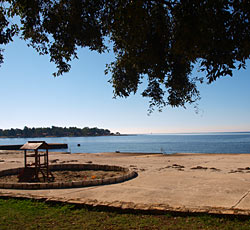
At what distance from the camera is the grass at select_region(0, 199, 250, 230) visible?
589 centimetres

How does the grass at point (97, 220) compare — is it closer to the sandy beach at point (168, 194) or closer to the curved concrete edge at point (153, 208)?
the curved concrete edge at point (153, 208)

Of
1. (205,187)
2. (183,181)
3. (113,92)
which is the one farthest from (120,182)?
(113,92)

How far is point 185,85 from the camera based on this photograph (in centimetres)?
826

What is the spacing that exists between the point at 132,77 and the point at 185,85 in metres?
1.57

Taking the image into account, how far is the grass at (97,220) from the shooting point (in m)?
5.89

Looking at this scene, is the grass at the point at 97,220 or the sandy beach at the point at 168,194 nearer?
the grass at the point at 97,220

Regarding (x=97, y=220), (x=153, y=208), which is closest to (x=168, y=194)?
(x=153, y=208)

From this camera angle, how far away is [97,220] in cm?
639

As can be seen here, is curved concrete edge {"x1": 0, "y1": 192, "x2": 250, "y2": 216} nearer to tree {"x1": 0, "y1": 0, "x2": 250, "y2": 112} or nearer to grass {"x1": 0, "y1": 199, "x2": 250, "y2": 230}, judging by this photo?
grass {"x1": 0, "y1": 199, "x2": 250, "y2": 230}

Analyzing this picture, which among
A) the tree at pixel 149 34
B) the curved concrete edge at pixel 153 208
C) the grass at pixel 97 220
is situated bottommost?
the grass at pixel 97 220

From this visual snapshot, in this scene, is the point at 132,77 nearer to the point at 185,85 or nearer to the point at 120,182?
the point at 185,85

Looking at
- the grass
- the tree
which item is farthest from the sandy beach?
the tree

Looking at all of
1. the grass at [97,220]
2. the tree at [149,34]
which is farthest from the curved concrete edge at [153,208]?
the tree at [149,34]

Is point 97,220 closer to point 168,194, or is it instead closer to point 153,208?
point 153,208
